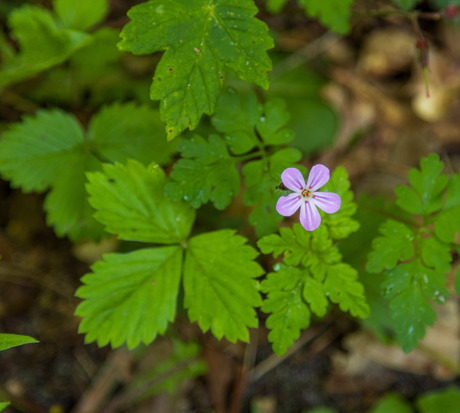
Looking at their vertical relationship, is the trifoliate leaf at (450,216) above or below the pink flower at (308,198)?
below

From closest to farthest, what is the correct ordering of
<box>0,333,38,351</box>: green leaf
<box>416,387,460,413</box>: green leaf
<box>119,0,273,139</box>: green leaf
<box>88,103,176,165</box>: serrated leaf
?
<box>0,333,38,351</box>: green leaf, <box>119,0,273,139</box>: green leaf, <box>88,103,176,165</box>: serrated leaf, <box>416,387,460,413</box>: green leaf

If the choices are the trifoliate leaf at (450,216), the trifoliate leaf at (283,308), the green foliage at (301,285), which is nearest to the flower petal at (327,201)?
the green foliage at (301,285)

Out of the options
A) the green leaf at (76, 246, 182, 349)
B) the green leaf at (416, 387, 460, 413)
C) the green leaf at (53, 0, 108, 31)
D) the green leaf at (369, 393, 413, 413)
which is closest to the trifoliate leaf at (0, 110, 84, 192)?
the green leaf at (53, 0, 108, 31)

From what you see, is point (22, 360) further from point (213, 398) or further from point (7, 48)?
point (7, 48)

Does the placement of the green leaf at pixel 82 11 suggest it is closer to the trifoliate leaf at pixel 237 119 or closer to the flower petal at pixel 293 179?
the trifoliate leaf at pixel 237 119

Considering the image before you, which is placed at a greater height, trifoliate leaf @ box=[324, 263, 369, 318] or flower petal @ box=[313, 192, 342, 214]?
flower petal @ box=[313, 192, 342, 214]

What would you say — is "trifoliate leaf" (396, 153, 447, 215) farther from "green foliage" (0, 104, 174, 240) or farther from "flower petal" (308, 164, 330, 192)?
"green foliage" (0, 104, 174, 240)
